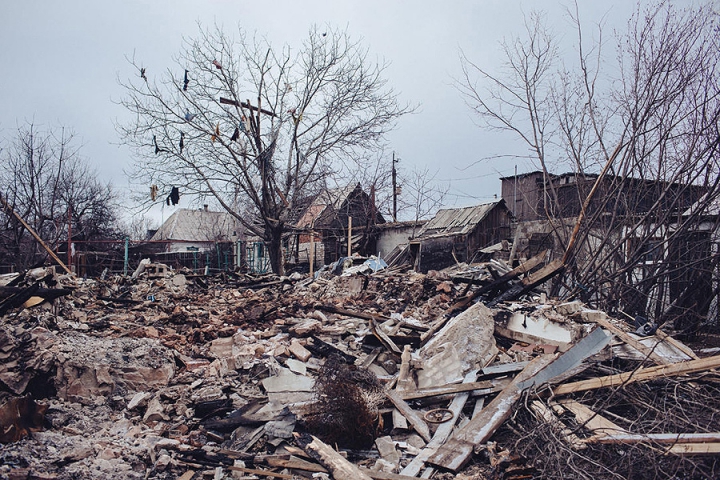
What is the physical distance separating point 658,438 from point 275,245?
1453 centimetres

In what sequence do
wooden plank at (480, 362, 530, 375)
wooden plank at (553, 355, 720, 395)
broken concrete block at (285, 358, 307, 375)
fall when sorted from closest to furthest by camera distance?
wooden plank at (553, 355, 720, 395), wooden plank at (480, 362, 530, 375), broken concrete block at (285, 358, 307, 375)

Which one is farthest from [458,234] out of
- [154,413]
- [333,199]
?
[154,413]

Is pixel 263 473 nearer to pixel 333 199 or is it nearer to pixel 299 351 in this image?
pixel 299 351

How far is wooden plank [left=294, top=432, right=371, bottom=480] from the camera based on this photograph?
10.2ft

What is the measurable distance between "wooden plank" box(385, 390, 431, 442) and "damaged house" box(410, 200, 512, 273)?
39.7 ft

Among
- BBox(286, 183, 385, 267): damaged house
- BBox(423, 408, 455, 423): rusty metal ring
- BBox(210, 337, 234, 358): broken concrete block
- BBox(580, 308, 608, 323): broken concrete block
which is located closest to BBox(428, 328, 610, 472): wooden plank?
BBox(423, 408, 455, 423): rusty metal ring

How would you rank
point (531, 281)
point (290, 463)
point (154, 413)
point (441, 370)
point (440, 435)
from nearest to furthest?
point (290, 463) → point (440, 435) → point (154, 413) → point (441, 370) → point (531, 281)

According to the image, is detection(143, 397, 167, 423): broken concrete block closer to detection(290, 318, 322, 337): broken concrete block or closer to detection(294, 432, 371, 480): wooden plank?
detection(294, 432, 371, 480): wooden plank

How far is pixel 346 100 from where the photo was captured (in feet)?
56.5

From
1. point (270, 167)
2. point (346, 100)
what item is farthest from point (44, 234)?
point (346, 100)

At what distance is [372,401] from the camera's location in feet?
13.2

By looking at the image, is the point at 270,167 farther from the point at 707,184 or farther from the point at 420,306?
the point at 707,184

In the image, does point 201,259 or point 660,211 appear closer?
point 660,211

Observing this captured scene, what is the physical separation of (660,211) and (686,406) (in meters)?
4.63
